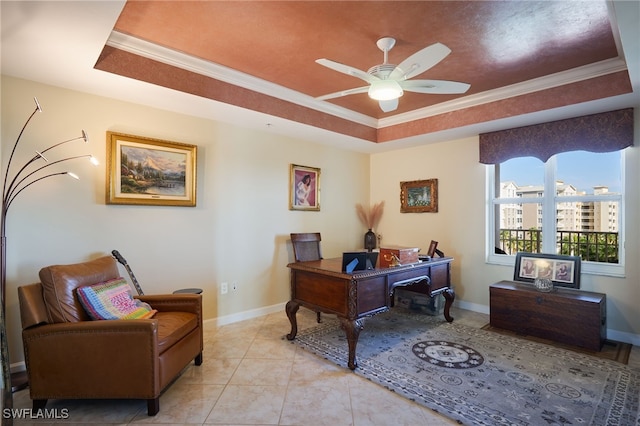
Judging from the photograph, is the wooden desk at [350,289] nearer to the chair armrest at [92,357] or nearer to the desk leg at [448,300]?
the desk leg at [448,300]

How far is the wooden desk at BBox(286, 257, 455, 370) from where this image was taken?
7.97 feet

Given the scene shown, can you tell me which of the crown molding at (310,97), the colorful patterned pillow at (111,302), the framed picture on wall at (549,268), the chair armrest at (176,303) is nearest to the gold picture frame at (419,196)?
the crown molding at (310,97)

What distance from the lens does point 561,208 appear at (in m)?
3.50

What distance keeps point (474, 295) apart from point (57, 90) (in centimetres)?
487

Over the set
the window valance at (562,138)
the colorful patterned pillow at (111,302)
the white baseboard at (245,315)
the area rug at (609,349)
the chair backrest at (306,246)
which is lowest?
the area rug at (609,349)

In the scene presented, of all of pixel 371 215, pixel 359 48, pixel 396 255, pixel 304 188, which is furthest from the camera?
pixel 371 215

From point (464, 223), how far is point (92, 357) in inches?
159

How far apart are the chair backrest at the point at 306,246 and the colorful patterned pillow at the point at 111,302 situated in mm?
1753

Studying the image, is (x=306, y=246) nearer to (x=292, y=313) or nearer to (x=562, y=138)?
(x=292, y=313)

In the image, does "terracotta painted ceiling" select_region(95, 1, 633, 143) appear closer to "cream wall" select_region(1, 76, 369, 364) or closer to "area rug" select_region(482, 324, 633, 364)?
"cream wall" select_region(1, 76, 369, 364)

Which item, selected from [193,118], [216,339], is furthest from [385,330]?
[193,118]

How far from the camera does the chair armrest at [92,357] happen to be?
1.84 m

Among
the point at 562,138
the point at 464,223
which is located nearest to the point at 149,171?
the point at 464,223

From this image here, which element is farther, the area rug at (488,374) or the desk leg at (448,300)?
the desk leg at (448,300)
